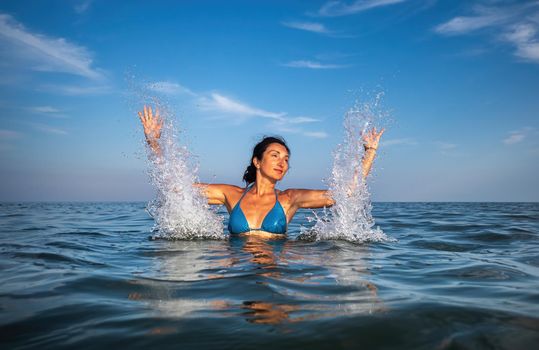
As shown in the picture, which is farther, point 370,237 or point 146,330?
point 370,237

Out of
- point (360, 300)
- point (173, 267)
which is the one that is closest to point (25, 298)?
point (173, 267)

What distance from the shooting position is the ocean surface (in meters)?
2.15

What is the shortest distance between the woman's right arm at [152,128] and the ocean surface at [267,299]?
2.13 m

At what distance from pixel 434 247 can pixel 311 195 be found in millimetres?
2121

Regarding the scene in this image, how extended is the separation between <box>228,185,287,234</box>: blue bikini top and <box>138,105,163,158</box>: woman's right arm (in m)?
1.72

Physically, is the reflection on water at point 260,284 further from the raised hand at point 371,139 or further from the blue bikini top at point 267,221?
the raised hand at point 371,139

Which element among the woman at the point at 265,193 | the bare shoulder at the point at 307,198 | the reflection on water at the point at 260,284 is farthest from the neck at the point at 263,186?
the reflection on water at the point at 260,284

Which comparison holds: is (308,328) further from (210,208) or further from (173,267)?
(210,208)

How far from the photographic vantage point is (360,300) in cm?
285

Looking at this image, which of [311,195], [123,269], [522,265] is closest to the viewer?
[123,269]

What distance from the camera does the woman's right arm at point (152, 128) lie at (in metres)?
6.82

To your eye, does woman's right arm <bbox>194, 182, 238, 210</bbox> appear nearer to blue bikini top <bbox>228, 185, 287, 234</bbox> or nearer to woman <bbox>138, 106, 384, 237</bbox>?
woman <bbox>138, 106, 384, 237</bbox>

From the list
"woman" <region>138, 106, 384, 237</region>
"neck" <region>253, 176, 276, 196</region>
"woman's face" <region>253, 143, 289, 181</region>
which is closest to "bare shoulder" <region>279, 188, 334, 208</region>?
"woman" <region>138, 106, 384, 237</region>

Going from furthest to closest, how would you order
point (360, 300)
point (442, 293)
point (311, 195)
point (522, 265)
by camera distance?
1. point (311, 195)
2. point (522, 265)
3. point (442, 293)
4. point (360, 300)
